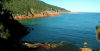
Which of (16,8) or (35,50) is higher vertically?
(16,8)

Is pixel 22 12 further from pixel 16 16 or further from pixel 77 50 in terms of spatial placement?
pixel 77 50

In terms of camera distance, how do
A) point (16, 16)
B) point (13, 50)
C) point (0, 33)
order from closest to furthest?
point (13, 50) → point (0, 33) → point (16, 16)

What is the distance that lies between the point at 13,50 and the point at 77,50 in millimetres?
22491

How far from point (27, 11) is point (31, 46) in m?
150

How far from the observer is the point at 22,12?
177m

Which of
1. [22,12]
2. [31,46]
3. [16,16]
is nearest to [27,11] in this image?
[22,12]

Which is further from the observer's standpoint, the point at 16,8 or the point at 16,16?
the point at 16,8

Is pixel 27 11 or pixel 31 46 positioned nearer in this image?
pixel 31 46

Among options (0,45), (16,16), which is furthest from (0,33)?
(16,16)

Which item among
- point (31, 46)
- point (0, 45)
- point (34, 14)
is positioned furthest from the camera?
point (34, 14)

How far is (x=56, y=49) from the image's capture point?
1629 inches

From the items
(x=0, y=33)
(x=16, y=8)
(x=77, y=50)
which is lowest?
(x=77, y=50)

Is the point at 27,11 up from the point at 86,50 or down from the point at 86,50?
up

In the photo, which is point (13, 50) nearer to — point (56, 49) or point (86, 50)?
point (56, 49)
